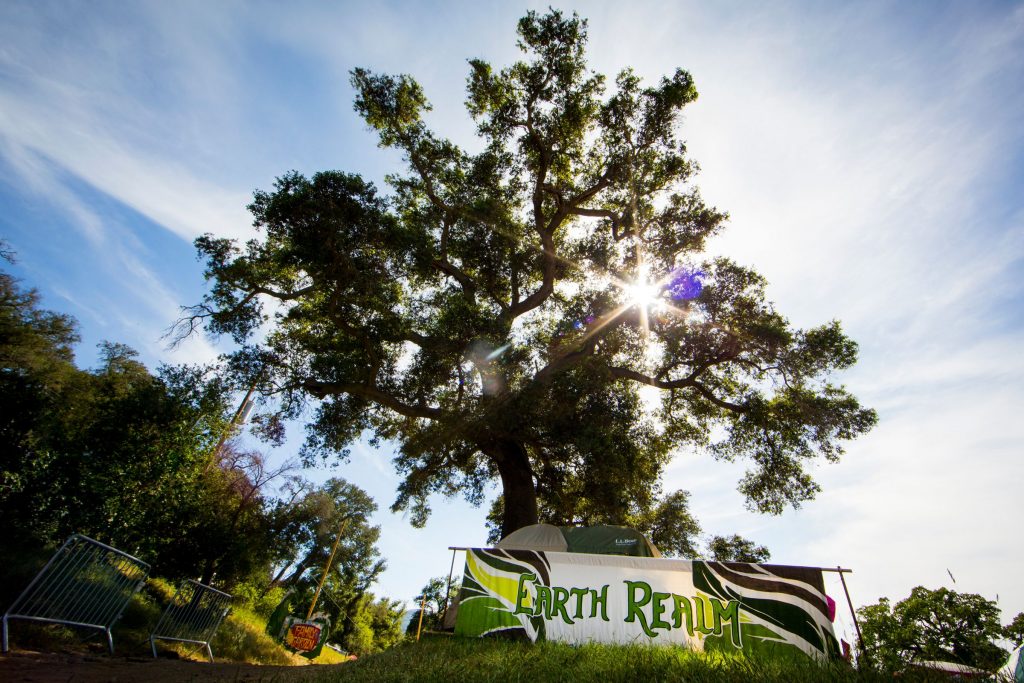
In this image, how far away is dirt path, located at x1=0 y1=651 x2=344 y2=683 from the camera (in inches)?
189

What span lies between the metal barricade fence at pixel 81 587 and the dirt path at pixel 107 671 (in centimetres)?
50

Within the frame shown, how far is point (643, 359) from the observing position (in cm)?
1561

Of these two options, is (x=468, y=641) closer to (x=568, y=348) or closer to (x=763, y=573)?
(x=763, y=573)

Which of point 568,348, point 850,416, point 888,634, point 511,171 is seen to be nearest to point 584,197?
point 511,171

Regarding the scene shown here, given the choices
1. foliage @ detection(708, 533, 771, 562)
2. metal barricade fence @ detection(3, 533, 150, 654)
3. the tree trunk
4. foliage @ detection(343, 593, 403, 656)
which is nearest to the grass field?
metal barricade fence @ detection(3, 533, 150, 654)

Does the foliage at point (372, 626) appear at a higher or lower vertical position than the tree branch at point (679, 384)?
lower

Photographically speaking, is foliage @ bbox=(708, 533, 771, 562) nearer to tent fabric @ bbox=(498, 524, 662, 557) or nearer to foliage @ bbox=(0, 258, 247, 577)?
tent fabric @ bbox=(498, 524, 662, 557)

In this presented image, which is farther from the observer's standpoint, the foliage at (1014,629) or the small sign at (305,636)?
the foliage at (1014,629)

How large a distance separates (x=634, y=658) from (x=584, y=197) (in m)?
14.0

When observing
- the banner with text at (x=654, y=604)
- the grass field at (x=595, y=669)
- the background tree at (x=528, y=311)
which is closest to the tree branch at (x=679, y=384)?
the background tree at (x=528, y=311)

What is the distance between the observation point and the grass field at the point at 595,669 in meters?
3.87

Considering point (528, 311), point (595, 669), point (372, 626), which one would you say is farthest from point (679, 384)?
point (372, 626)

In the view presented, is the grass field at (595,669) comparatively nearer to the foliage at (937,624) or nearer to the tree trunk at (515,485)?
the tree trunk at (515,485)

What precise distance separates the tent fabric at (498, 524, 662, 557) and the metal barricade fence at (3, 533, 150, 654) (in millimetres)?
7189
